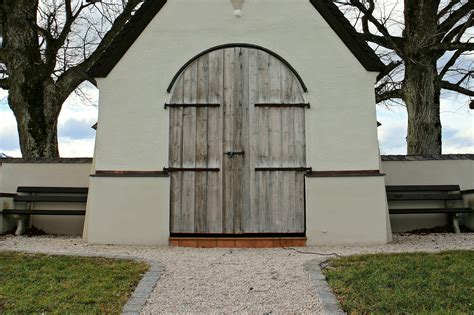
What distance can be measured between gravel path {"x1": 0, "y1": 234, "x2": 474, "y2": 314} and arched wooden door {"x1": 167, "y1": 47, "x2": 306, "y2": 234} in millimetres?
830

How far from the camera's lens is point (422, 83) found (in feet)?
45.3

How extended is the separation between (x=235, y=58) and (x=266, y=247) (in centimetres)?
383

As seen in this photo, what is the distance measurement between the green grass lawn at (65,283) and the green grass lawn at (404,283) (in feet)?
8.43

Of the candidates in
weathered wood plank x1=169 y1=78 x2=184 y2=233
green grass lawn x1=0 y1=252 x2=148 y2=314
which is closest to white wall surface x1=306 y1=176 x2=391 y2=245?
weathered wood plank x1=169 y1=78 x2=184 y2=233

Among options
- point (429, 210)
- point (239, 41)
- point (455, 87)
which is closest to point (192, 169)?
point (239, 41)

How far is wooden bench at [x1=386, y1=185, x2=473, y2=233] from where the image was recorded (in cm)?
1092

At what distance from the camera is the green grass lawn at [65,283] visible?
489 cm

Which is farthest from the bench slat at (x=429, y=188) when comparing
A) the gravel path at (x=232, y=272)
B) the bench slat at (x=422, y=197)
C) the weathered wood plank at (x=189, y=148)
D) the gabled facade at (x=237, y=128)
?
the weathered wood plank at (x=189, y=148)

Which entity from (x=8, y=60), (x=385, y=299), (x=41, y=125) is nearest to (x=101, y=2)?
(x=8, y=60)

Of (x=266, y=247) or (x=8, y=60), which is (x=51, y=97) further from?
(x=266, y=247)

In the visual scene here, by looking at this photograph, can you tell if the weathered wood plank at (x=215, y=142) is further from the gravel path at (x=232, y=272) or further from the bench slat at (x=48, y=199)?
the bench slat at (x=48, y=199)

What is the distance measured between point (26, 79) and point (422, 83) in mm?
11880

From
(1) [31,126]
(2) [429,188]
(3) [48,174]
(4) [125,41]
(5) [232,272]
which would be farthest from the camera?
(1) [31,126]

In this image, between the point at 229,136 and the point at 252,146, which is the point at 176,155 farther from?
the point at 252,146
